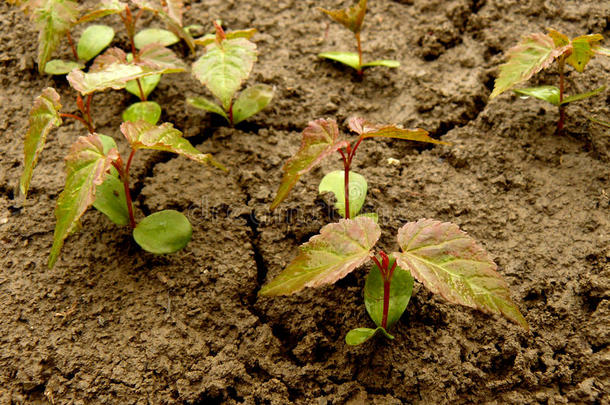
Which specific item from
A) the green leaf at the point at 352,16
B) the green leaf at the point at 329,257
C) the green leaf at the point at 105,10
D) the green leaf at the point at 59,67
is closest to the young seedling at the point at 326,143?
the green leaf at the point at 329,257

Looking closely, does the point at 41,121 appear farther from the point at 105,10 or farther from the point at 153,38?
the point at 153,38

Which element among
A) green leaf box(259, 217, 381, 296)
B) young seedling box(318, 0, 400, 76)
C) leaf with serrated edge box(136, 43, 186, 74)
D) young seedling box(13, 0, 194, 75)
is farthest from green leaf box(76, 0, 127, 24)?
green leaf box(259, 217, 381, 296)

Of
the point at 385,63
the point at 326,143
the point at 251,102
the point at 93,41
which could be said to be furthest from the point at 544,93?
the point at 93,41

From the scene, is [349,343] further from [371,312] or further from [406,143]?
[406,143]

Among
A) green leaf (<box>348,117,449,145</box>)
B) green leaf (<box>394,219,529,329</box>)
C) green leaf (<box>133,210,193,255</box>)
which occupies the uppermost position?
green leaf (<box>348,117,449,145</box>)

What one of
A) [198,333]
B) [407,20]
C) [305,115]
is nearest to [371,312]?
[198,333]

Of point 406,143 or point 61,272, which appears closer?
point 61,272

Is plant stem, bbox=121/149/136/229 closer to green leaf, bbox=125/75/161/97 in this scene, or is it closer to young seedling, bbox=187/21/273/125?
young seedling, bbox=187/21/273/125
